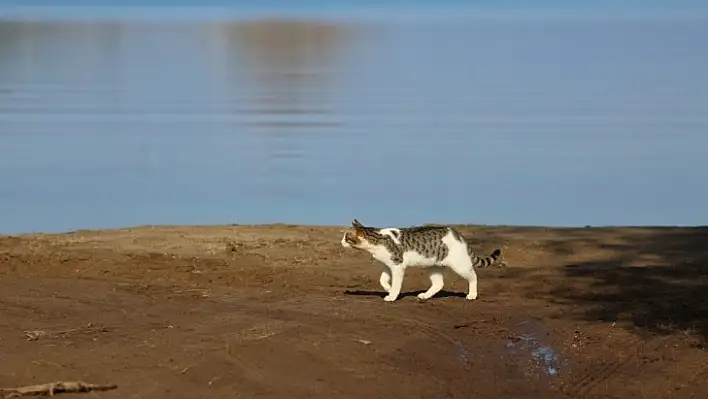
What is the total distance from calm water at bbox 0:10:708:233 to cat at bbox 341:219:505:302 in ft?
22.5

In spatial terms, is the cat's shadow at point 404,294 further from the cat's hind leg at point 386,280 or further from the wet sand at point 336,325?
the cat's hind leg at point 386,280

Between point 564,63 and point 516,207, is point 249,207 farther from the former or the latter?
point 564,63

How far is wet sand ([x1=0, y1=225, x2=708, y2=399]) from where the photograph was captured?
7.15 metres

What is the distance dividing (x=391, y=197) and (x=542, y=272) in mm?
6889

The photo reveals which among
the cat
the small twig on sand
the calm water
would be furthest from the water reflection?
the small twig on sand

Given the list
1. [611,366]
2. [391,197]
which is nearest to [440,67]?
[391,197]

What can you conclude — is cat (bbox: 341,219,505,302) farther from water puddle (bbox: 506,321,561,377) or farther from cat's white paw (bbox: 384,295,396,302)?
water puddle (bbox: 506,321,561,377)

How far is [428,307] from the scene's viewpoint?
908 centimetres

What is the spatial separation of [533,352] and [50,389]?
9.11ft

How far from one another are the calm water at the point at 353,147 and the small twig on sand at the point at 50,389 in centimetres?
948

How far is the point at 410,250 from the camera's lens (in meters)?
9.38

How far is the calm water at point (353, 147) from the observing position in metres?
17.5

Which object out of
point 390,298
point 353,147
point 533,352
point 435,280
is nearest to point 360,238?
point 390,298

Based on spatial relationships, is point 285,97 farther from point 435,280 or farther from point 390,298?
point 390,298
